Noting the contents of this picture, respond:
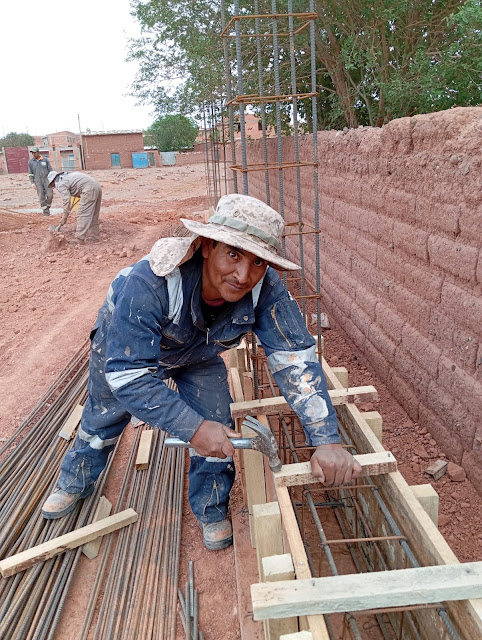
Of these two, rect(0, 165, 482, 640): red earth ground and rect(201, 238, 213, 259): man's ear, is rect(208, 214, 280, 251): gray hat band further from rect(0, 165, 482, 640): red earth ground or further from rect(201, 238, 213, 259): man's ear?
rect(0, 165, 482, 640): red earth ground

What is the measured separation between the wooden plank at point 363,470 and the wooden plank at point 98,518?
1.25 metres

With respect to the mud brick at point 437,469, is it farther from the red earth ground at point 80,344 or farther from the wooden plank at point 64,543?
the wooden plank at point 64,543

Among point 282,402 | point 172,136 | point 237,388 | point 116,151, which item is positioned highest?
point 172,136

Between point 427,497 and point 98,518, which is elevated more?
point 427,497

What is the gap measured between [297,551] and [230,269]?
3.45 feet

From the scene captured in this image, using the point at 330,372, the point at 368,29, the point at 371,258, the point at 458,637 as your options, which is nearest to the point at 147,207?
the point at 368,29

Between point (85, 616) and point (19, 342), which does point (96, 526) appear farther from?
point (19, 342)

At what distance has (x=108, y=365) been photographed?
2.27 m

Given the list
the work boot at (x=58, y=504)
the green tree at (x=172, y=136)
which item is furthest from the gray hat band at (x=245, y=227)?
the green tree at (x=172, y=136)

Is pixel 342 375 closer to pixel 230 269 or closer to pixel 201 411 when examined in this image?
pixel 201 411

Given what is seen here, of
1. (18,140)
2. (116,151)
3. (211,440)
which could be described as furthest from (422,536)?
(18,140)

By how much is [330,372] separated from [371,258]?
155 cm

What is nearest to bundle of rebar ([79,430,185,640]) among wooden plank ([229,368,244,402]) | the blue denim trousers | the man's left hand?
the blue denim trousers

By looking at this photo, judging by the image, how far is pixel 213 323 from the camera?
2510mm
